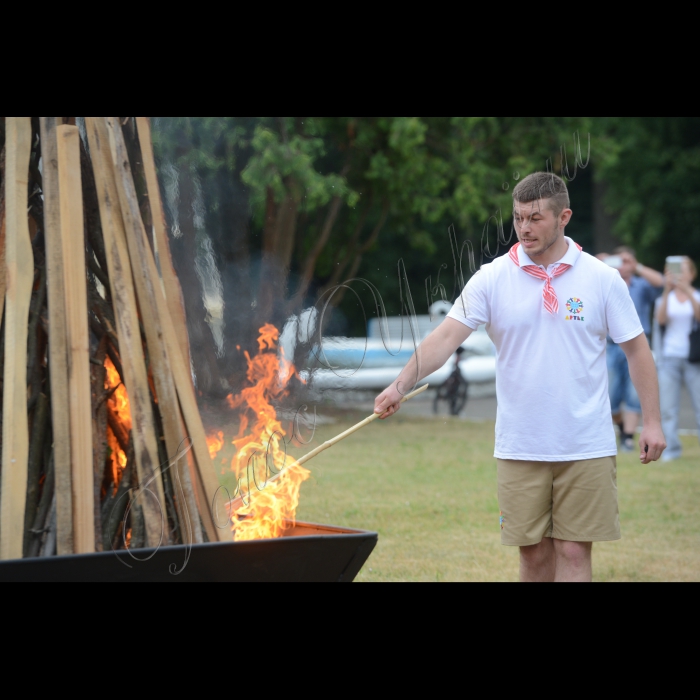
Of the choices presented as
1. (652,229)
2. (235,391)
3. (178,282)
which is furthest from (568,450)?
(652,229)

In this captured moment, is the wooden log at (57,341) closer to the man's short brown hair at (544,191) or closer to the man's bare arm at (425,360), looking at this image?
the man's bare arm at (425,360)

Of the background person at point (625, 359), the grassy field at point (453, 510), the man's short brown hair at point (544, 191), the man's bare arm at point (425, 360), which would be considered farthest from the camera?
the background person at point (625, 359)

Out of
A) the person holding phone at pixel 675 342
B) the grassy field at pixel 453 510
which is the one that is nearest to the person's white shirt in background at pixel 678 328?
the person holding phone at pixel 675 342

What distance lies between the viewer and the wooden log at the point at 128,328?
3.56m

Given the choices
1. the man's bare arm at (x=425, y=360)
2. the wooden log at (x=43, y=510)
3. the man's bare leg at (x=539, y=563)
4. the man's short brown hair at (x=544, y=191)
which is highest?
the man's short brown hair at (x=544, y=191)

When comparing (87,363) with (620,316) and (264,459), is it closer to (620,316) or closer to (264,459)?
(264,459)

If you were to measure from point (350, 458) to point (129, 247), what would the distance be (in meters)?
4.81

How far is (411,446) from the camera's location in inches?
362

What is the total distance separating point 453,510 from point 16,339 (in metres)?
3.70

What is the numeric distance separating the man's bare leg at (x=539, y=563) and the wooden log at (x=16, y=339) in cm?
194

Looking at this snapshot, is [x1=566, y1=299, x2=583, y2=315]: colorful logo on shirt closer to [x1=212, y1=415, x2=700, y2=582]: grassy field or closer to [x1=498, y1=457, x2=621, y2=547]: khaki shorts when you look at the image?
[x1=498, y1=457, x2=621, y2=547]: khaki shorts

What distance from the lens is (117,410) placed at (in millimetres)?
3730

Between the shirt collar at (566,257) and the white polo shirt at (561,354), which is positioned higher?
the shirt collar at (566,257)

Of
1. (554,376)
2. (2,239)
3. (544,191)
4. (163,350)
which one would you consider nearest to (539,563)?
(554,376)
